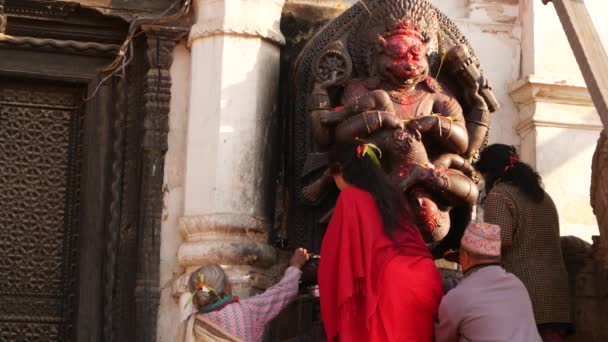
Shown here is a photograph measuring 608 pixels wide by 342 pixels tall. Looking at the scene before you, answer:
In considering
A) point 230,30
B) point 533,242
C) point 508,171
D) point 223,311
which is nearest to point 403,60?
point 508,171

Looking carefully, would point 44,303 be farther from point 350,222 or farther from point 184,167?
point 350,222

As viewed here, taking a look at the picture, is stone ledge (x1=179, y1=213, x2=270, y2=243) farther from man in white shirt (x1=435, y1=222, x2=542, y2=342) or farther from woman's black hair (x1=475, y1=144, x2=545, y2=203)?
man in white shirt (x1=435, y1=222, x2=542, y2=342)

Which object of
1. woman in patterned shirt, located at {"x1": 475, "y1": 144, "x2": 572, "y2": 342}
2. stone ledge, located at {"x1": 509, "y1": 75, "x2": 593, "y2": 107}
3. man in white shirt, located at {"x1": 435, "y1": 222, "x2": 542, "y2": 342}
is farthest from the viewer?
stone ledge, located at {"x1": 509, "y1": 75, "x2": 593, "y2": 107}

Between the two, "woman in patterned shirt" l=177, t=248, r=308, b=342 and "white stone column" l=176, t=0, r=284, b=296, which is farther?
"white stone column" l=176, t=0, r=284, b=296

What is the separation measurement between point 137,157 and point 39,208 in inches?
24.2

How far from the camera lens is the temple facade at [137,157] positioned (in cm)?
790

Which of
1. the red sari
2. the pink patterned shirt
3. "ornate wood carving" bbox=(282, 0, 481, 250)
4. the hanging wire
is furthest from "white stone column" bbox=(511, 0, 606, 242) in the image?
the pink patterned shirt

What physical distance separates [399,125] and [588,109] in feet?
5.66

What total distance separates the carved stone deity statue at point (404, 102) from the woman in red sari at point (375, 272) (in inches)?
28.4

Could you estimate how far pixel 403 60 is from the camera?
773 cm

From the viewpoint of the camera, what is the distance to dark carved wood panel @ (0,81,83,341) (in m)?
7.97

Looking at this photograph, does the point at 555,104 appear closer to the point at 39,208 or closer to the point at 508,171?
the point at 508,171

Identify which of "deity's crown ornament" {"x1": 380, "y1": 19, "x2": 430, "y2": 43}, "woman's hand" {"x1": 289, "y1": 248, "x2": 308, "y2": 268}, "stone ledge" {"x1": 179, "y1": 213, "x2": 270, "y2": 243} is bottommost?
"woman's hand" {"x1": 289, "y1": 248, "x2": 308, "y2": 268}

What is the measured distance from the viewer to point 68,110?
828cm
